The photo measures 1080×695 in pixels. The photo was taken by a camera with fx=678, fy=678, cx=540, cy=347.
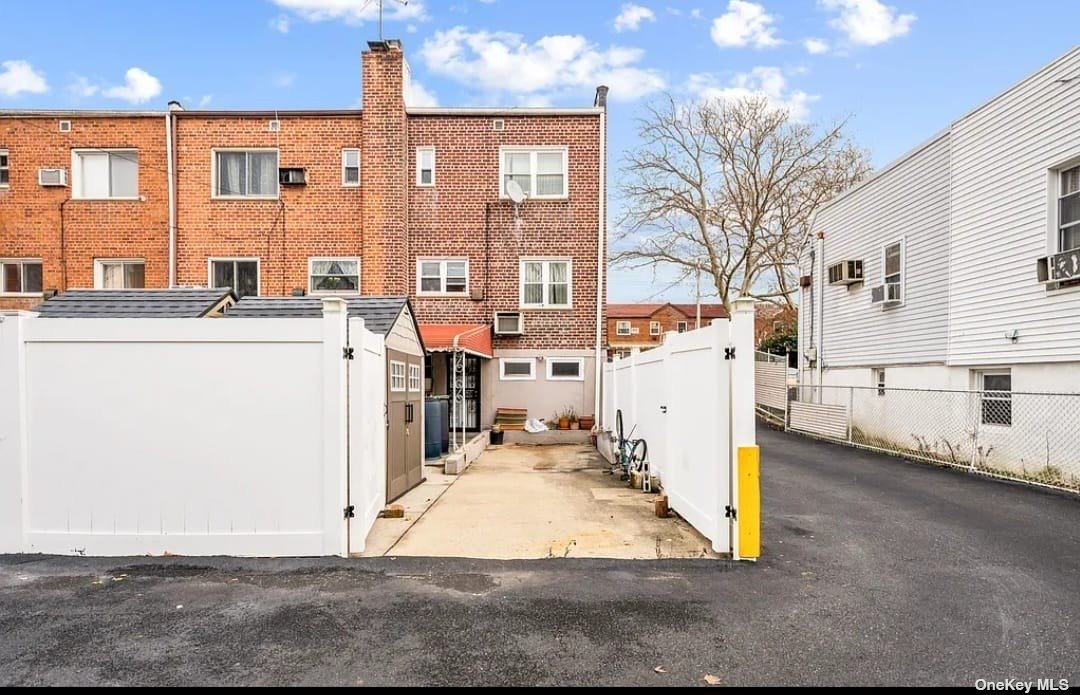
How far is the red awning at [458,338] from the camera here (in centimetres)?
1390

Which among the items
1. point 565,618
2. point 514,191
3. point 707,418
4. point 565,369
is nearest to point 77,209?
point 514,191

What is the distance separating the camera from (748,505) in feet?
18.8

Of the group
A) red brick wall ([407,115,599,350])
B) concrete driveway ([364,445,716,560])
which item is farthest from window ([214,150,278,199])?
concrete driveway ([364,445,716,560])

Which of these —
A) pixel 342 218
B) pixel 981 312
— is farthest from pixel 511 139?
pixel 981 312

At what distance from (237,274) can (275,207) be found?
78.6 inches

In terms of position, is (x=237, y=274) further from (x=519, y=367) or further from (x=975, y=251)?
(x=975, y=251)

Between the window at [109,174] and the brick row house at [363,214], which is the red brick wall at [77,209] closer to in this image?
the brick row house at [363,214]

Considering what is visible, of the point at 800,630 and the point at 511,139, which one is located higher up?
the point at 511,139

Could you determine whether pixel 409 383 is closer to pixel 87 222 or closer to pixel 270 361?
pixel 270 361

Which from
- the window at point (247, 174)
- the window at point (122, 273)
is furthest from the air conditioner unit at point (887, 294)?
the window at point (122, 273)

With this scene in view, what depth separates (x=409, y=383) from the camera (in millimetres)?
9289

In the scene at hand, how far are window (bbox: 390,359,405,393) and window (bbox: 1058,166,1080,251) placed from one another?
10187 millimetres

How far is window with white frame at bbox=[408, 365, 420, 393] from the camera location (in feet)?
30.6

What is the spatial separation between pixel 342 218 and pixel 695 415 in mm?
12943
